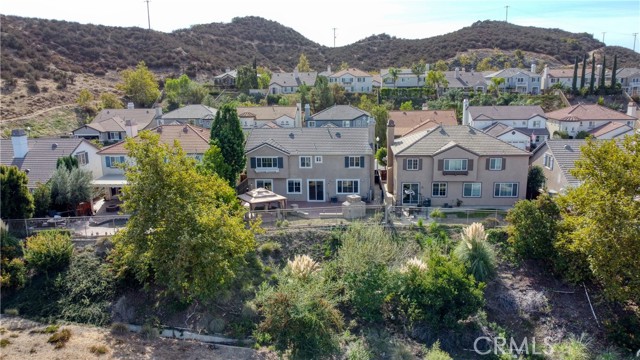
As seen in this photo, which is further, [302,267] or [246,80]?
[246,80]

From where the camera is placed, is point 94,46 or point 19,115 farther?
point 94,46

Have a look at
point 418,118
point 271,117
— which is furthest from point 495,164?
point 271,117

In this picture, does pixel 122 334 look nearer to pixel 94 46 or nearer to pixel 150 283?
pixel 150 283

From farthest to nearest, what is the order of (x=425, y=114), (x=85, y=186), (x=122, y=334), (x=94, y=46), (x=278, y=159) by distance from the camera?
1. (x=94, y=46)
2. (x=425, y=114)
3. (x=278, y=159)
4. (x=85, y=186)
5. (x=122, y=334)

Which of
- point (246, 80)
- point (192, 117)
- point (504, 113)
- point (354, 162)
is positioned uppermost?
point (246, 80)

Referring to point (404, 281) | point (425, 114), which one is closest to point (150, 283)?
point (404, 281)

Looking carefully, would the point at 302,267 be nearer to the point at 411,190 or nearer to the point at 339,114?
the point at 411,190

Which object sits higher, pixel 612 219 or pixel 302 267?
pixel 612 219

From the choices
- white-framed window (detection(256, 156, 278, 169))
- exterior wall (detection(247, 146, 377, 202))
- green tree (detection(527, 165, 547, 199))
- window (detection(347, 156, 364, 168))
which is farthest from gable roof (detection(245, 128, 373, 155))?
green tree (detection(527, 165, 547, 199))
